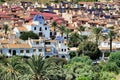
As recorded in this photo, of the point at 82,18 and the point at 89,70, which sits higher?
the point at 89,70

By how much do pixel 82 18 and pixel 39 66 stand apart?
73.6 m

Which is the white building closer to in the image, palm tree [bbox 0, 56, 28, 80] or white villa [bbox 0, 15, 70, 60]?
white villa [bbox 0, 15, 70, 60]

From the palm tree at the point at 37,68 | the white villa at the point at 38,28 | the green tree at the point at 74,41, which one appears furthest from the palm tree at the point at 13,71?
the white villa at the point at 38,28

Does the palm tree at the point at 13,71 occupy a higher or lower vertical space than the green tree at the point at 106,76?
higher

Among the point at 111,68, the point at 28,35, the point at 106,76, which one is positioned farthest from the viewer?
the point at 28,35

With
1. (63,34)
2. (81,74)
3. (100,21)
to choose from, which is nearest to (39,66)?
(81,74)

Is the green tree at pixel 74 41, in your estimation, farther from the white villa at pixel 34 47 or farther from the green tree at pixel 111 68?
the green tree at pixel 111 68

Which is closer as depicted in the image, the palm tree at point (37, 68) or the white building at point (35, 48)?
the palm tree at point (37, 68)

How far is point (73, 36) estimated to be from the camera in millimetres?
71000

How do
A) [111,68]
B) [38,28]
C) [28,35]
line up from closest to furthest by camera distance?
1. [111,68]
2. [28,35]
3. [38,28]

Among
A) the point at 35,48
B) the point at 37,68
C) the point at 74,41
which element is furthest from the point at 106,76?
the point at 74,41

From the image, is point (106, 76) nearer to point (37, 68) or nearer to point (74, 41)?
point (37, 68)

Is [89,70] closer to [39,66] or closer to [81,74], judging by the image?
[81,74]

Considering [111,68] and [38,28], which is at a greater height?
[111,68]
